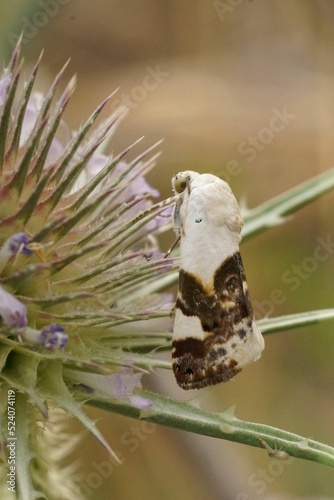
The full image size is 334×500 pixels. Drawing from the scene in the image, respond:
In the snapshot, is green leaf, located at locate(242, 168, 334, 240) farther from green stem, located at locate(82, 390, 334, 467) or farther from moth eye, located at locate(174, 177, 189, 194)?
green stem, located at locate(82, 390, 334, 467)

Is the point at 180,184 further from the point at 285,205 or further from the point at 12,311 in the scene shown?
the point at 12,311

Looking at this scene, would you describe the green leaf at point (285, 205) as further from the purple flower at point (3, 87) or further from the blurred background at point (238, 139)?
the blurred background at point (238, 139)

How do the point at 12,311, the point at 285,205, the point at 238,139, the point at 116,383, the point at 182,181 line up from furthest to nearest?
the point at 238,139 < the point at 285,205 < the point at 182,181 < the point at 116,383 < the point at 12,311

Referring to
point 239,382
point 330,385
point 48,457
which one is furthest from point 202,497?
point 48,457

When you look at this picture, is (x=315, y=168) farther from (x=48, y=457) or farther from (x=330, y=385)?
(x=48, y=457)

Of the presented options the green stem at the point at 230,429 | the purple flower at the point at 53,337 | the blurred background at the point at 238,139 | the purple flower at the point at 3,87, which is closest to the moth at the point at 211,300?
the green stem at the point at 230,429

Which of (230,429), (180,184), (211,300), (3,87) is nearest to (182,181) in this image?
(180,184)

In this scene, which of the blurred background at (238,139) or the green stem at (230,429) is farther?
the blurred background at (238,139)
